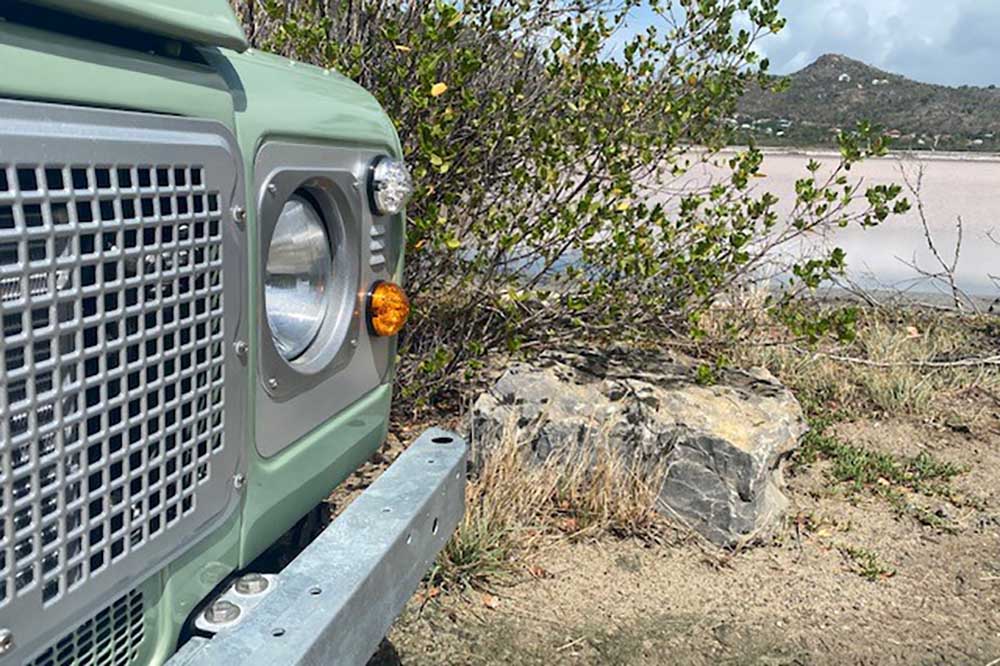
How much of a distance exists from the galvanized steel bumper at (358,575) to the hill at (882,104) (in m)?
37.3

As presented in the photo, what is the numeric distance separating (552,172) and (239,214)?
276 cm

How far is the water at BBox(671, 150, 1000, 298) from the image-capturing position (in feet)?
26.7

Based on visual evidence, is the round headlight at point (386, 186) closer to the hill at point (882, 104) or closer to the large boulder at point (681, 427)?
the large boulder at point (681, 427)

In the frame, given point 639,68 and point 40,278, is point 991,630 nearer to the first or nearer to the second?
point 639,68

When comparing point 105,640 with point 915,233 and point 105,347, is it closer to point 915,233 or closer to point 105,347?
point 105,347

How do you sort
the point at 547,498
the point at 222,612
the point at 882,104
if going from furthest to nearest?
the point at 882,104 → the point at 547,498 → the point at 222,612

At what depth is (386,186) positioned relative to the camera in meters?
1.98

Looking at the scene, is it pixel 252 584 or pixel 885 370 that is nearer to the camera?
pixel 252 584

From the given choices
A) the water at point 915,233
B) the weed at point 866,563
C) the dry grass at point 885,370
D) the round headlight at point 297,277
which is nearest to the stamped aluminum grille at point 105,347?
the round headlight at point 297,277

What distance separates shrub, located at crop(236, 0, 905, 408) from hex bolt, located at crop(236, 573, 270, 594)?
8.03 ft

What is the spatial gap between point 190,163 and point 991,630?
Answer: 10.1 feet

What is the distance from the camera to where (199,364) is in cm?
141

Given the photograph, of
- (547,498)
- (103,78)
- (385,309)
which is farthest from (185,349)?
(547,498)

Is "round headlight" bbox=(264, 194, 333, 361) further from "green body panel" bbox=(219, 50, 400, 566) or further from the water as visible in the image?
the water
